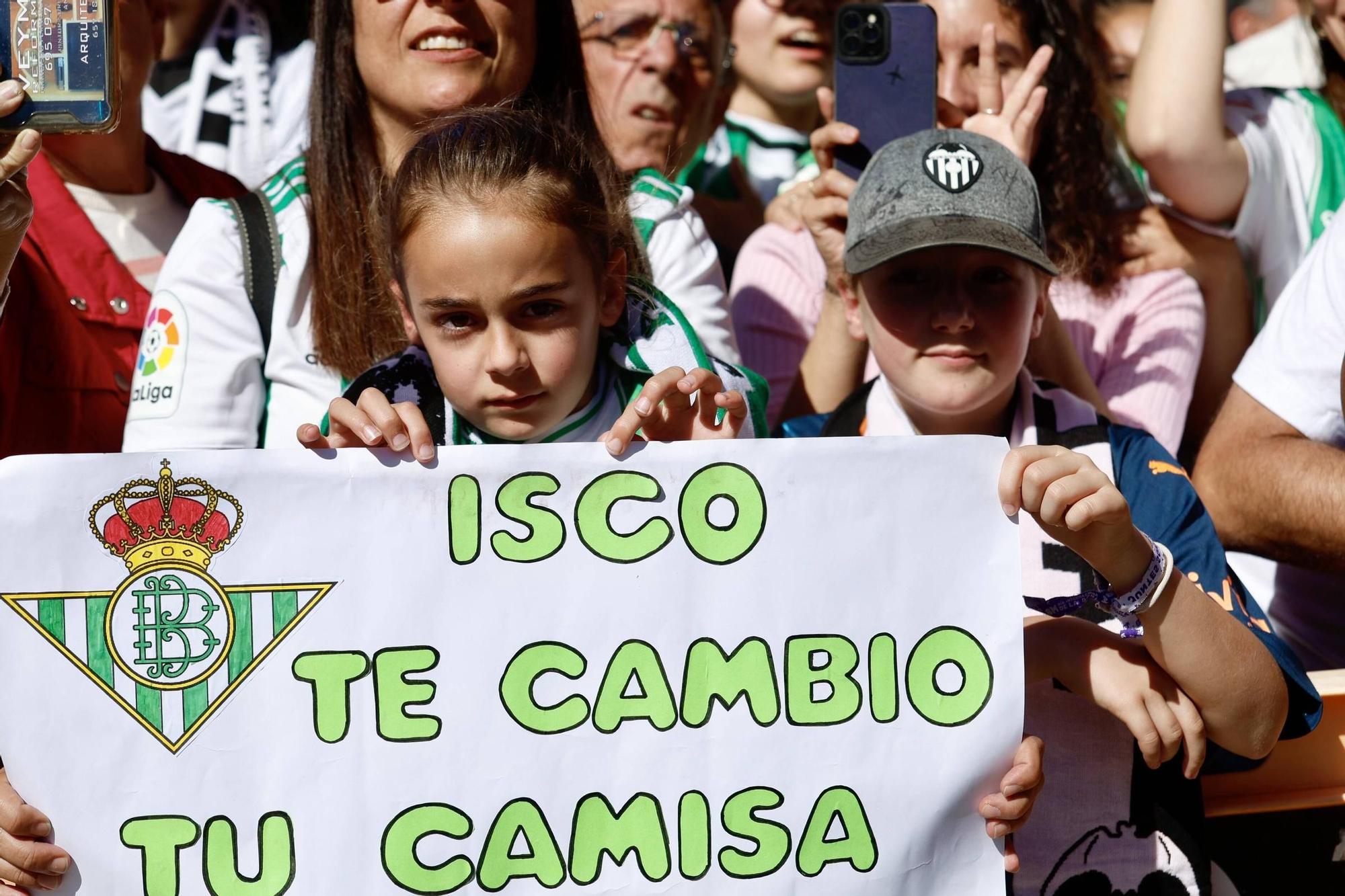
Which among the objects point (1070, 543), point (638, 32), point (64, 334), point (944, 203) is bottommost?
point (64, 334)

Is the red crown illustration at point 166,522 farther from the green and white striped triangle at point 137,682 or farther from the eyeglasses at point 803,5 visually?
the eyeglasses at point 803,5

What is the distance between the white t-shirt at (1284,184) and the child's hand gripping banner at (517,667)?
1.63 m

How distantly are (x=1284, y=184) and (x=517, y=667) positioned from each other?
215 cm

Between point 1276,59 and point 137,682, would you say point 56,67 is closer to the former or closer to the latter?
point 137,682

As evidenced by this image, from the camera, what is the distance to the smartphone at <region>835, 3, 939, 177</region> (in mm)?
2736

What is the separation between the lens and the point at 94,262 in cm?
279


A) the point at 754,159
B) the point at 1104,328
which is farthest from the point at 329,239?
the point at 754,159

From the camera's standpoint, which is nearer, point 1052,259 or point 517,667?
point 517,667

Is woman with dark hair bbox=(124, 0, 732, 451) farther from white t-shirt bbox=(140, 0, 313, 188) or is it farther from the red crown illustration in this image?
white t-shirt bbox=(140, 0, 313, 188)

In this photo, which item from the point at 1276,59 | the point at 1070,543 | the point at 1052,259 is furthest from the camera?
the point at 1276,59

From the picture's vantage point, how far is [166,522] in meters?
1.84

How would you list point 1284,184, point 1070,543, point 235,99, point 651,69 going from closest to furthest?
point 1070,543 → point 1284,184 → point 651,69 → point 235,99

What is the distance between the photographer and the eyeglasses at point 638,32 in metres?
3.31

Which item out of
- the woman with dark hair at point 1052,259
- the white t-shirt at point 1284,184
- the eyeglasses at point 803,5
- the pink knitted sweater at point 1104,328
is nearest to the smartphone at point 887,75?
the woman with dark hair at point 1052,259
